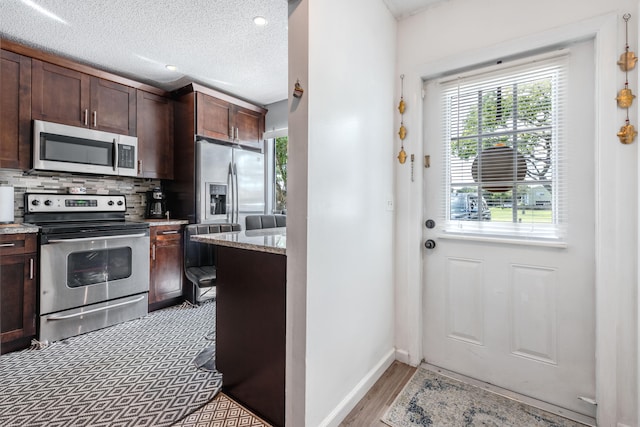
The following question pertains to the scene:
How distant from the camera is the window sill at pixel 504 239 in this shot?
5.38 ft

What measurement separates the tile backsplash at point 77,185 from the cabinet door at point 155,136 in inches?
12.7

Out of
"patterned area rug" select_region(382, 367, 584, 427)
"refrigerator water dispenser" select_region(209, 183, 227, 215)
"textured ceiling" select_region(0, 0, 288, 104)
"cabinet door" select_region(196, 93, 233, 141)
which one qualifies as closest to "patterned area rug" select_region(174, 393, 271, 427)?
"patterned area rug" select_region(382, 367, 584, 427)

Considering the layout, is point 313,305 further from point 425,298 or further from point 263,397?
point 425,298

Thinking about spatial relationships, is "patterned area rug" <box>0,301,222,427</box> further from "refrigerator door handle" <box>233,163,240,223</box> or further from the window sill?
the window sill

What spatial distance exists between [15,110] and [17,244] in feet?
3.70

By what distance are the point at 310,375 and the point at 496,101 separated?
1880 mm

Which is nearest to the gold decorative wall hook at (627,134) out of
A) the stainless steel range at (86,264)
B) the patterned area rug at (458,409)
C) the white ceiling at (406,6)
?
the white ceiling at (406,6)

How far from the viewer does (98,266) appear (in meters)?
2.73

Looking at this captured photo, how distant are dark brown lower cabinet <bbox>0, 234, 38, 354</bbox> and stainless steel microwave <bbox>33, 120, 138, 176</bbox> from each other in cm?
70

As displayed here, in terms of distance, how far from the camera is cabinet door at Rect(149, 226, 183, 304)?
3.13 meters

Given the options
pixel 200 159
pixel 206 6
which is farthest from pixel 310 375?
pixel 200 159

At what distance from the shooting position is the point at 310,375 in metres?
1.33

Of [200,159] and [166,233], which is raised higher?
[200,159]

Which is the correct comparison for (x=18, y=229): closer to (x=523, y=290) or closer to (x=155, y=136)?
(x=155, y=136)
